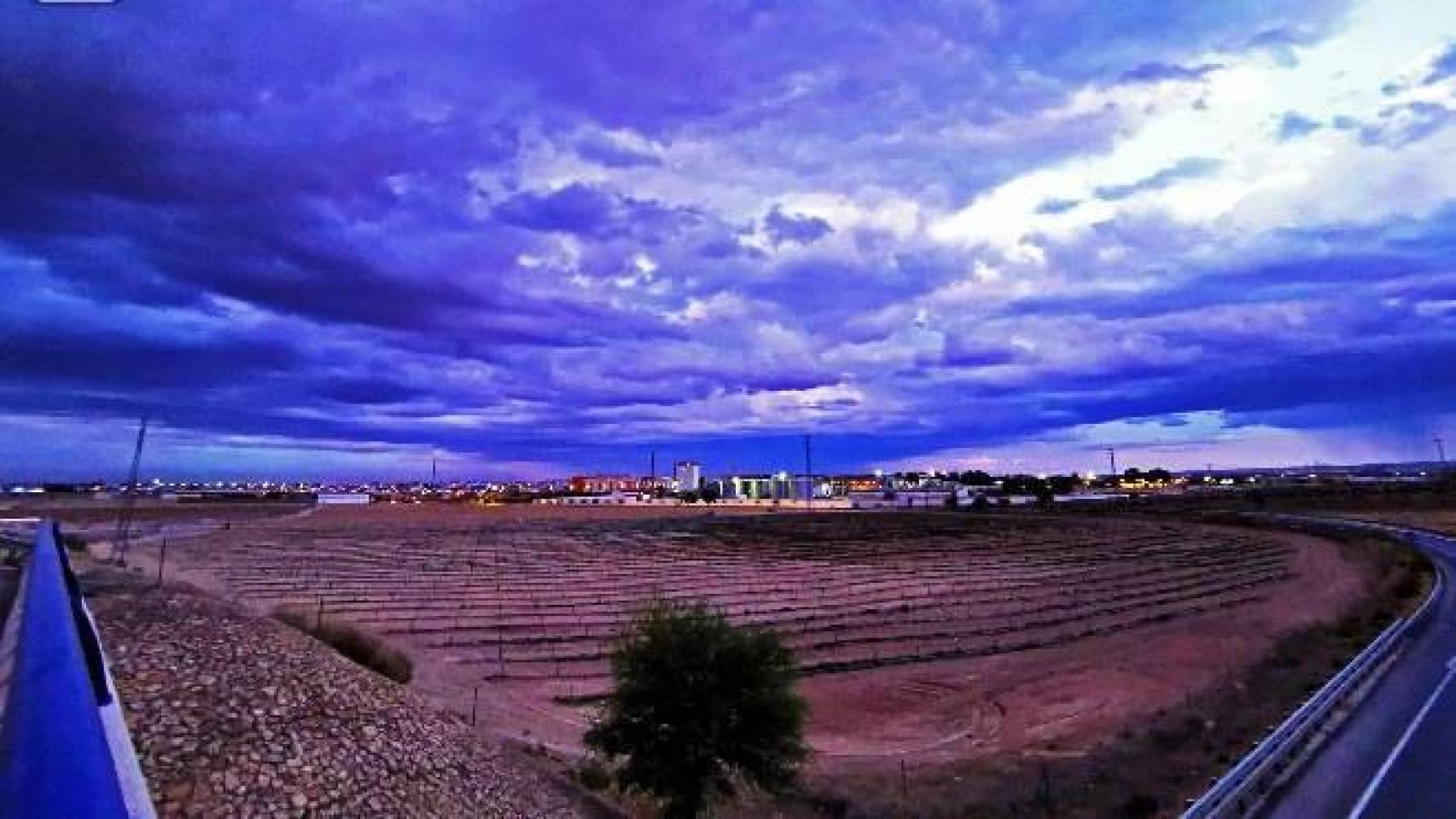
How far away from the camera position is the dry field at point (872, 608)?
28.6 meters

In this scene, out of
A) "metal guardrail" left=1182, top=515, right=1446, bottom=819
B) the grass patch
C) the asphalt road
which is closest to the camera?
"metal guardrail" left=1182, top=515, right=1446, bottom=819

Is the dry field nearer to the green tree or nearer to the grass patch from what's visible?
the grass patch

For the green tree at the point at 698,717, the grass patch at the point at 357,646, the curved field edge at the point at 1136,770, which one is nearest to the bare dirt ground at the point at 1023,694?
the curved field edge at the point at 1136,770

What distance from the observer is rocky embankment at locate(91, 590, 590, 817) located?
441 inches

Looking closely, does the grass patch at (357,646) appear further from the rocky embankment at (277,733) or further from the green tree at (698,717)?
the green tree at (698,717)

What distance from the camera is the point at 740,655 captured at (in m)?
19.4

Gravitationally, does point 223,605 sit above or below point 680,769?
above

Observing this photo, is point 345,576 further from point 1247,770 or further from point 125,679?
point 1247,770

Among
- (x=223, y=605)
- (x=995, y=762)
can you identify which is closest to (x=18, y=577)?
(x=223, y=605)

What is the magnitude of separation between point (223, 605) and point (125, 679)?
242 inches

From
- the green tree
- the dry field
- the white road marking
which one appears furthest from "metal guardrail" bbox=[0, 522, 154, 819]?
the white road marking

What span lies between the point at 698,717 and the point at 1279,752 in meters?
11.6

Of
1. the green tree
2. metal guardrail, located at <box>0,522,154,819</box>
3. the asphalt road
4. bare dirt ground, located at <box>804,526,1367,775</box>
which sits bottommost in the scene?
bare dirt ground, located at <box>804,526,1367,775</box>

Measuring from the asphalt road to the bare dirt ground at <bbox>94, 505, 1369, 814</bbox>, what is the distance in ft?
18.7
